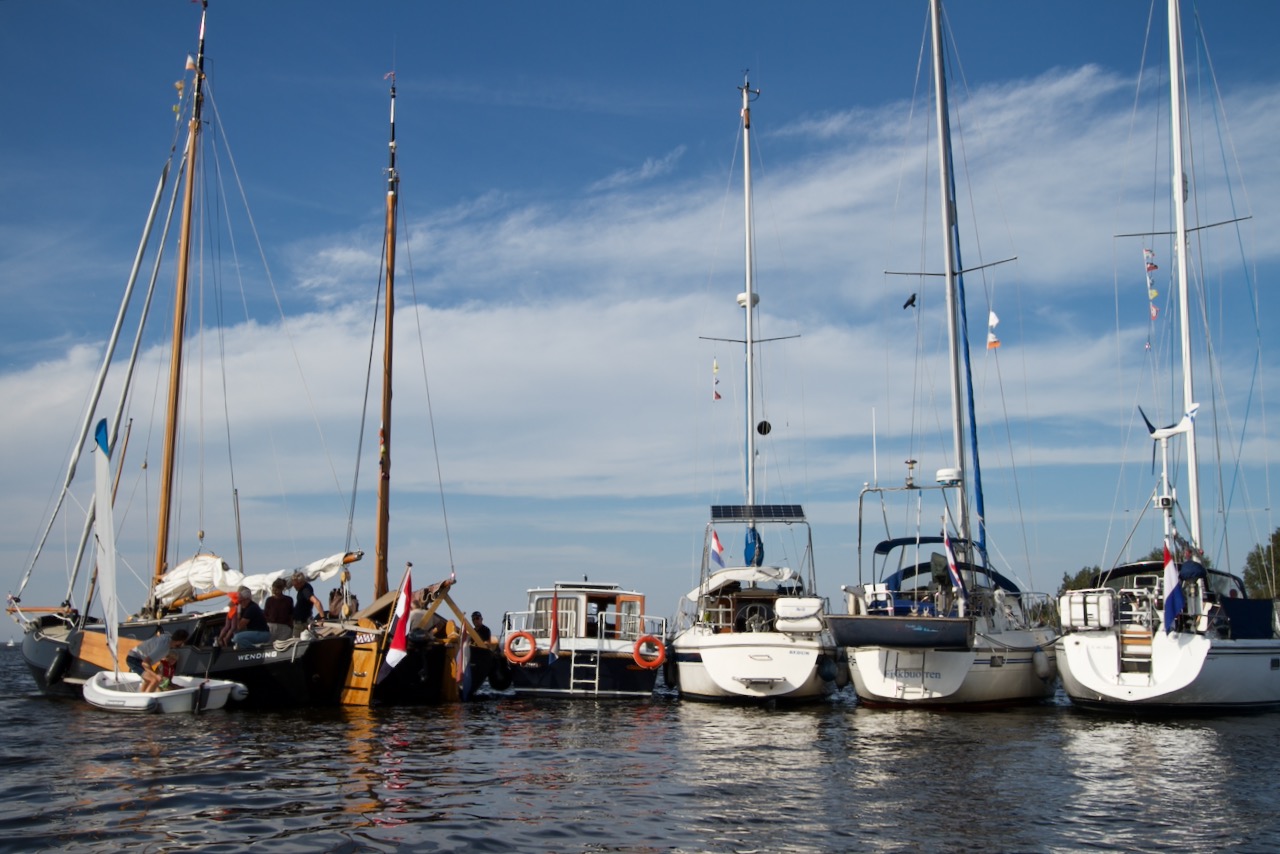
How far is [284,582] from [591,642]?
7371 mm

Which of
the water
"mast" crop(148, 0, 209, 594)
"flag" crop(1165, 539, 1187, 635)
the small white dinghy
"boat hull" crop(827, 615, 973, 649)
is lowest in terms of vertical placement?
the water

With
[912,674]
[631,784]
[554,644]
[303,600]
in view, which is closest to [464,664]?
[554,644]

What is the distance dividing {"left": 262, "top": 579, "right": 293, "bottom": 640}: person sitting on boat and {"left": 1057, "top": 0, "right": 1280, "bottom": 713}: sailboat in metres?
16.8

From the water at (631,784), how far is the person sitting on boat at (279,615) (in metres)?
2.45

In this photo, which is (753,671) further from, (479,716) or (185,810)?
(185,810)

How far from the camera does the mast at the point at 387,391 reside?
2784 cm

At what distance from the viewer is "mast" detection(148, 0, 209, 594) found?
2769cm

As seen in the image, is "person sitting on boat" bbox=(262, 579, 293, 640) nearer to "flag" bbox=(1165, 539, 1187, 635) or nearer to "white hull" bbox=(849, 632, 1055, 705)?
"white hull" bbox=(849, 632, 1055, 705)

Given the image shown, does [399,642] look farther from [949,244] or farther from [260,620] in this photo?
[949,244]

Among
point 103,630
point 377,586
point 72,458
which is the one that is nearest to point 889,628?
point 377,586

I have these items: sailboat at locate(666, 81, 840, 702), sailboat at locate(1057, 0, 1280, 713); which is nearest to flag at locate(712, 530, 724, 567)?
sailboat at locate(666, 81, 840, 702)

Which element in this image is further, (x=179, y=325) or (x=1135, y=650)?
(x=179, y=325)

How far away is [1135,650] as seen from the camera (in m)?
22.5

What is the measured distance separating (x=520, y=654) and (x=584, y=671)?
63.5 inches
